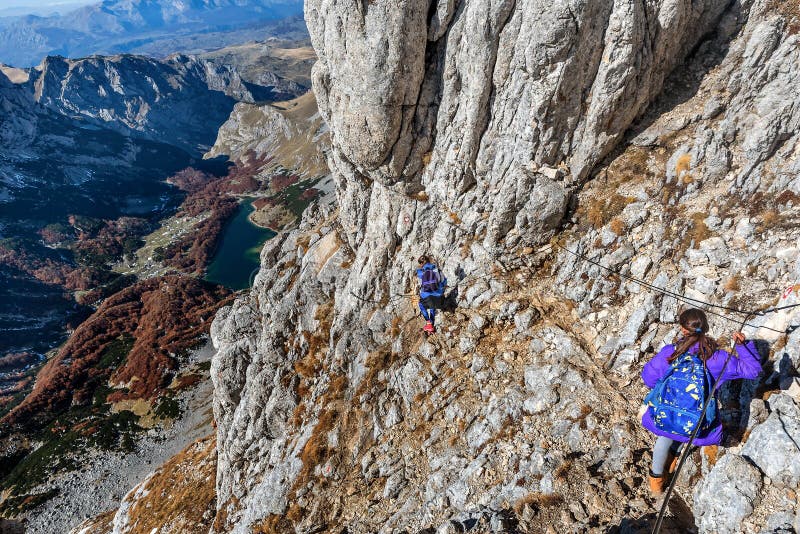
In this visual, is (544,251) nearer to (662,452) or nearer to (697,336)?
(697,336)

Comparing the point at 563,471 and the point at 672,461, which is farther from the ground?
the point at 672,461

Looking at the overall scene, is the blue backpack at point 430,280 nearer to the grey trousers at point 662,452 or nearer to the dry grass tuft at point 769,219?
the grey trousers at point 662,452

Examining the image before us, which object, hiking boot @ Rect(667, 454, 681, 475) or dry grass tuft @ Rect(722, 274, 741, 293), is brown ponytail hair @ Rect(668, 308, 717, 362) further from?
dry grass tuft @ Rect(722, 274, 741, 293)

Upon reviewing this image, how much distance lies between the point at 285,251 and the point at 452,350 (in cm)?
1936

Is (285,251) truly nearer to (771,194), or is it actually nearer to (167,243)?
(771,194)

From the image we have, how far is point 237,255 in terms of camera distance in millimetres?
167000

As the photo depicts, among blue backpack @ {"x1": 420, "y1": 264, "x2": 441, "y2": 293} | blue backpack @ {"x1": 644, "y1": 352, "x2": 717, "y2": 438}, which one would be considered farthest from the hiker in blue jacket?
blue backpack @ {"x1": 644, "y1": 352, "x2": 717, "y2": 438}

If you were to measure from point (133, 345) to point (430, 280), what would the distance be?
109 m

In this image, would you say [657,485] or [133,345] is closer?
[657,485]

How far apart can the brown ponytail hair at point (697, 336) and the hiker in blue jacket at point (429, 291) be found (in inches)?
401

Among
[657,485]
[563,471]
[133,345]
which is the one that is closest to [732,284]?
[657,485]

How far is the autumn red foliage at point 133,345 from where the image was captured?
8225 centimetres

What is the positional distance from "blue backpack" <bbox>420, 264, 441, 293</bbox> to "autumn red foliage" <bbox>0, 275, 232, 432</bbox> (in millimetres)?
82460

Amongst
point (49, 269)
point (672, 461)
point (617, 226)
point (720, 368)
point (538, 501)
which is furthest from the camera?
point (49, 269)
